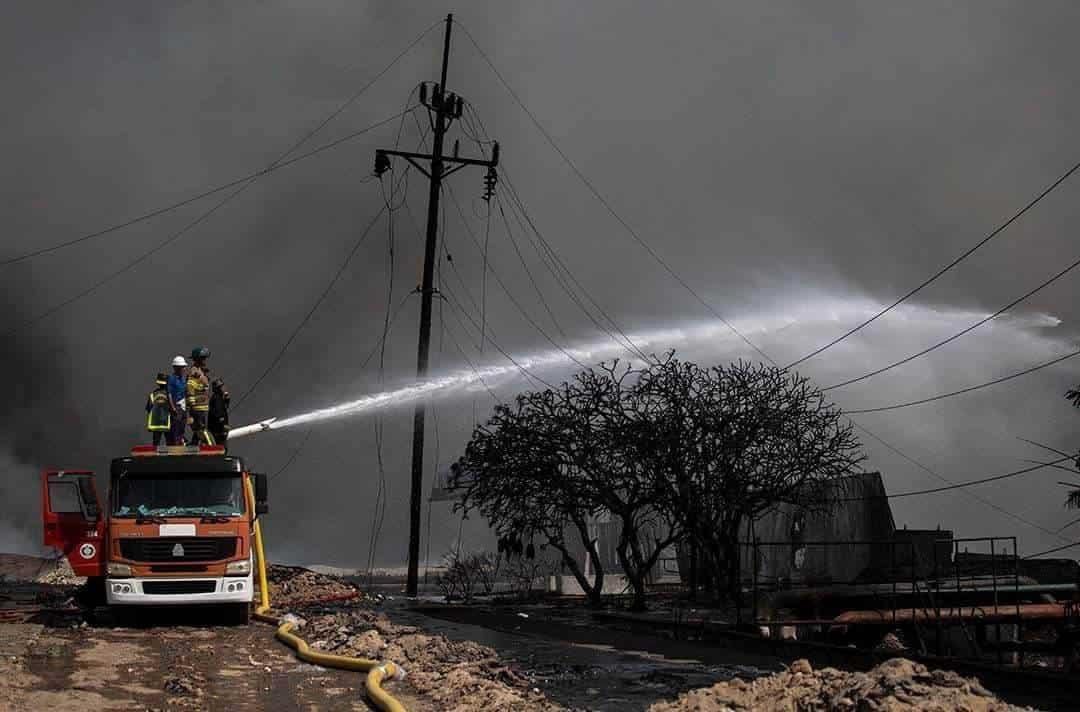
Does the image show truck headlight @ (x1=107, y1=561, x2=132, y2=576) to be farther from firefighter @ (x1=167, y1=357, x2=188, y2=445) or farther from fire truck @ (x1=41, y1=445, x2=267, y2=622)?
firefighter @ (x1=167, y1=357, x2=188, y2=445)

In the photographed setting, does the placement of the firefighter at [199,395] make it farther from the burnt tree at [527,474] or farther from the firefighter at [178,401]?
the burnt tree at [527,474]

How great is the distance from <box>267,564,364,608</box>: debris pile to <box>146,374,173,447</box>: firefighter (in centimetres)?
730

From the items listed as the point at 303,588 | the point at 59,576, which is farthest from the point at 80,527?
the point at 59,576

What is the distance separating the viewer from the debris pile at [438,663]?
11.9 metres

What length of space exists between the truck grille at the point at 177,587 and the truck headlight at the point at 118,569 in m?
0.34

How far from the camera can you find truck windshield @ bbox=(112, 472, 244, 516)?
71.1 feet

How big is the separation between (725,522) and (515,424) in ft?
19.9

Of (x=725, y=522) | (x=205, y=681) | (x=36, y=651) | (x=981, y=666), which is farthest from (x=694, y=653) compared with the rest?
(x=725, y=522)

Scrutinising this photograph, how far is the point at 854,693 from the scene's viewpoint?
30.3 feet

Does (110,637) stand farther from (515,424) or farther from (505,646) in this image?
(515,424)

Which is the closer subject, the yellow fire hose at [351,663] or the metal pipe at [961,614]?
the yellow fire hose at [351,663]

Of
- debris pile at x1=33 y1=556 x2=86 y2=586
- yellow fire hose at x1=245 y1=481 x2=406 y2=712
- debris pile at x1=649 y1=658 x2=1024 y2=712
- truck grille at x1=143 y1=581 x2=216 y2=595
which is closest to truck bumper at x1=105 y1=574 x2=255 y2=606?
truck grille at x1=143 y1=581 x2=216 y2=595

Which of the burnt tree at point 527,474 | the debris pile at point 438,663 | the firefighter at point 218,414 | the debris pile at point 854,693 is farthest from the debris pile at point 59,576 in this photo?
the debris pile at point 854,693

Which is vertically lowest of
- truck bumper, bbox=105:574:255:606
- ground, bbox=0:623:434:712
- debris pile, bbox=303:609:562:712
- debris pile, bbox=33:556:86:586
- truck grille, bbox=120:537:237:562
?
ground, bbox=0:623:434:712
